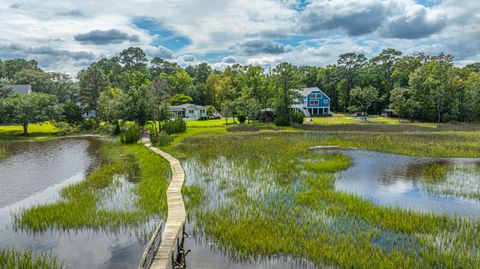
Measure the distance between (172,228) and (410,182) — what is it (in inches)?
591

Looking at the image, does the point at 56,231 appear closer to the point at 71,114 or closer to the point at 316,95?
the point at 71,114

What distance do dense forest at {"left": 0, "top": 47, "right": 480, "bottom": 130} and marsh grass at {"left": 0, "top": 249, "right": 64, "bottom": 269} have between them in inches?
1361

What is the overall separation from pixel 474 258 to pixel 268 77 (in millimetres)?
58746

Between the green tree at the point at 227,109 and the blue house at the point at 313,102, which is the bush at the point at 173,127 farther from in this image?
the blue house at the point at 313,102

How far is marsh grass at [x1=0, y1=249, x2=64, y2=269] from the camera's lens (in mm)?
9375

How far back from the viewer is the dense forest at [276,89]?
48.7 m

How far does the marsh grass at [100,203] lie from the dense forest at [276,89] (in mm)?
23269

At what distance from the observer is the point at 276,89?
64.5 m

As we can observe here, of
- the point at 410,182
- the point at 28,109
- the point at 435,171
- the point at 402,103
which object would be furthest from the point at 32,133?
the point at 402,103

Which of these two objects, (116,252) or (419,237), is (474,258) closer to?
(419,237)

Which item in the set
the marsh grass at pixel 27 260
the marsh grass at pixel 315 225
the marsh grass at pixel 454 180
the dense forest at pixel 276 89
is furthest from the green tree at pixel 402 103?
the marsh grass at pixel 27 260

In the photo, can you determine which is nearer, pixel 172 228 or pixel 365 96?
pixel 172 228

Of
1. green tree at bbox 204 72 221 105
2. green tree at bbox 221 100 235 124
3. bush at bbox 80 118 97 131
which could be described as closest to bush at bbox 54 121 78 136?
Answer: bush at bbox 80 118 97 131

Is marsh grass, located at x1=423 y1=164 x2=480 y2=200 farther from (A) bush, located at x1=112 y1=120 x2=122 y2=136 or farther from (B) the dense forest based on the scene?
(A) bush, located at x1=112 y1=120 x2=122 y2=136
